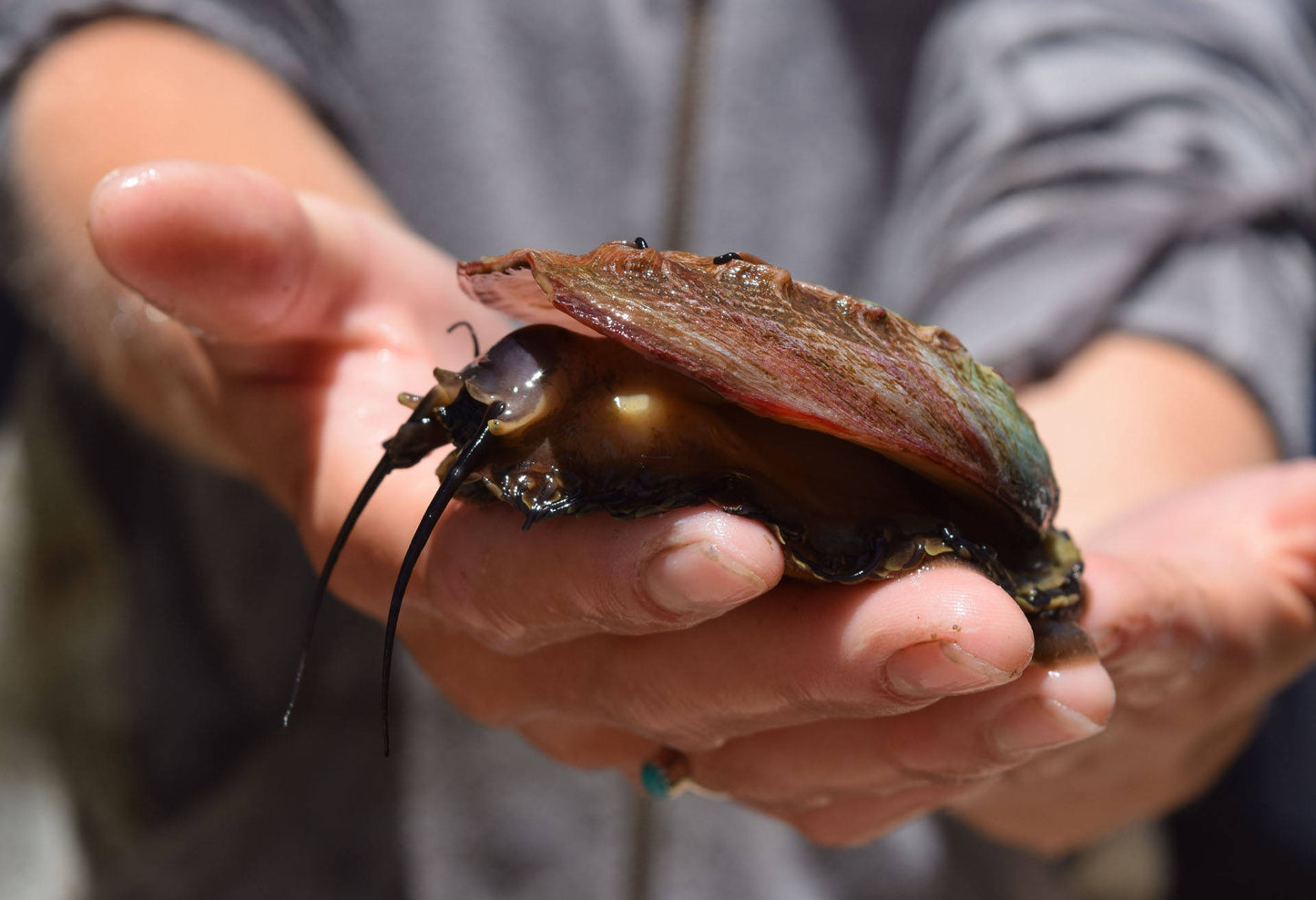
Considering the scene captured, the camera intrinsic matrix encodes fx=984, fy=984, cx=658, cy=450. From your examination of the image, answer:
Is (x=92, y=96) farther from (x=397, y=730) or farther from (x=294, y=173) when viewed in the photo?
(x=397, y=730)

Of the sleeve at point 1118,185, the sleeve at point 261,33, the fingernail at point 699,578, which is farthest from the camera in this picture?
the sleeve at point 1118,185

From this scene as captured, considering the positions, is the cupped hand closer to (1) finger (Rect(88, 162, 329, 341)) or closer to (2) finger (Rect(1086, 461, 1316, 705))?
(1) finger (Rect(88, 162, 329, 341))

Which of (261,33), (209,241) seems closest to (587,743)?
(209,241)

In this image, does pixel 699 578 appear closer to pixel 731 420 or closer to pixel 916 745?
pixel 731 420

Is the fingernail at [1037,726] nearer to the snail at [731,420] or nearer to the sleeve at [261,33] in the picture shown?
the snail at [731,420]

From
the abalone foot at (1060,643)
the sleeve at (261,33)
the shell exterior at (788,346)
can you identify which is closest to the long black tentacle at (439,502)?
the shell exterior at (788,346)

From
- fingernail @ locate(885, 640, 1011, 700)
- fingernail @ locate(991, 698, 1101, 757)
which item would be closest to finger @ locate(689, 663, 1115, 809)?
fingernail @ locate(991, 698, 1101, 757)

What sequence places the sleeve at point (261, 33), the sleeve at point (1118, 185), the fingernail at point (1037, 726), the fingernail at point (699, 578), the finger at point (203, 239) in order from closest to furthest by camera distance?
the fingernail at point (699, 578) → the fingernail at point (1037, 726) → the finger at point (203, 239) → the sleeve at point (261, 33) → the sleeve at point (1118, 185)
